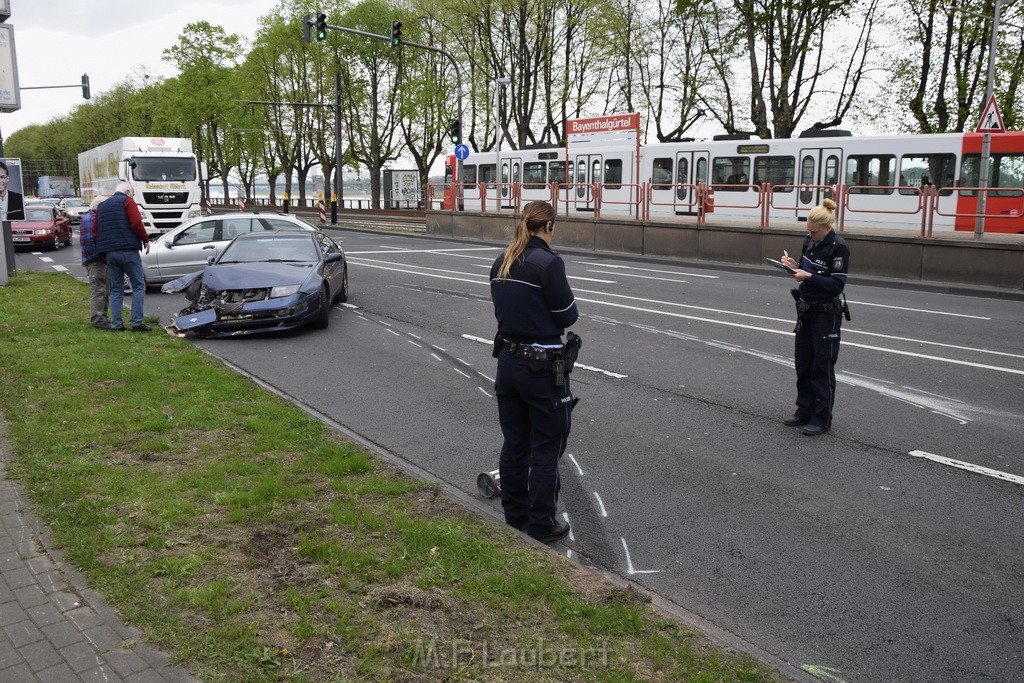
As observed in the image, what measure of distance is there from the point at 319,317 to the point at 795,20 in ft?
96.7

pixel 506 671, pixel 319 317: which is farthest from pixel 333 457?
pixel 319 317

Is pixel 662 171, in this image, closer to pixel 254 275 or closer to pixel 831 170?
pixel 831 170

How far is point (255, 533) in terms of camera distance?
4.71 m

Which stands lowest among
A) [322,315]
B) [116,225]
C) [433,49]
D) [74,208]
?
[322,315]

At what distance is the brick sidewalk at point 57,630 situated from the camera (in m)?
3.31

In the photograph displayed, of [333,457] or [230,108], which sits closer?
[333,457]

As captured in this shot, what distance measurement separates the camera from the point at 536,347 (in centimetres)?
470

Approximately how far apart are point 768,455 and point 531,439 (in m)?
2.42

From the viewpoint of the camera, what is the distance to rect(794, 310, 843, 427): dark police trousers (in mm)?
→ 6926

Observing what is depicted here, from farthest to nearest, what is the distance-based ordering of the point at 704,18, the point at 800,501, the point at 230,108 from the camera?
the point at 230,108 < the point at 704,18 < the point at 800,501

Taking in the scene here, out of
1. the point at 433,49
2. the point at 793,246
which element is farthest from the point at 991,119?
the point at 433,49

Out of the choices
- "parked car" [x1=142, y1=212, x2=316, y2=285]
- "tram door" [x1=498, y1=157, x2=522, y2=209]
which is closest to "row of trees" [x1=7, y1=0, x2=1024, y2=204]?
"tram door" [x1=498, y1=157, x2=522, y2=209]

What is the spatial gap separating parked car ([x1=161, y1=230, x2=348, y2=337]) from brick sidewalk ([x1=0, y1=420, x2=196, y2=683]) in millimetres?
7209

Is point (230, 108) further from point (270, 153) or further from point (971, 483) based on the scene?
point (971, 483)
